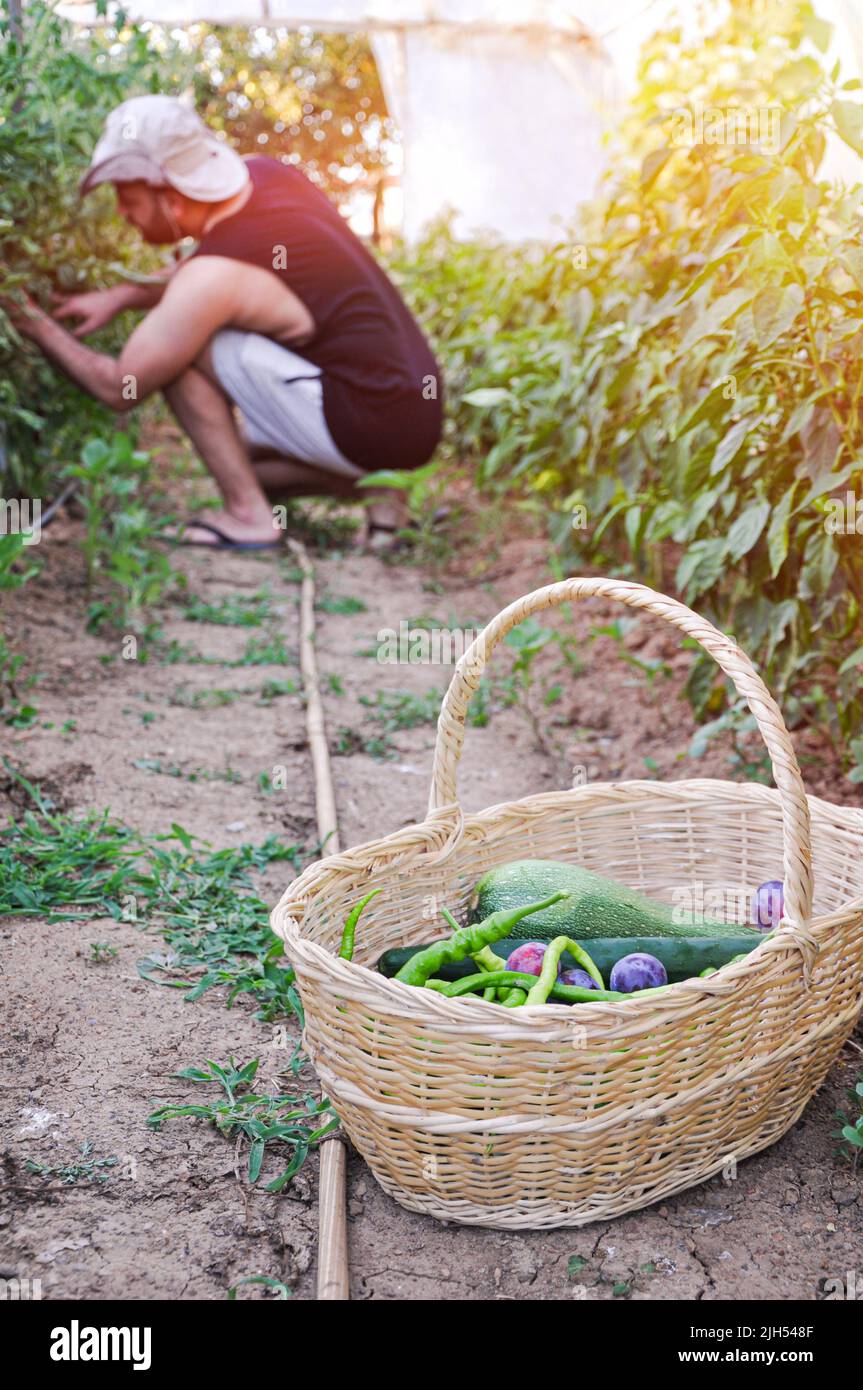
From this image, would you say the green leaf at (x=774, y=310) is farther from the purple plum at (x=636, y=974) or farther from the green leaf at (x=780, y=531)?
the purple plum at (x=636, y=974)

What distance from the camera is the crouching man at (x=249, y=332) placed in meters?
3.76

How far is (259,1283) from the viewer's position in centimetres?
124

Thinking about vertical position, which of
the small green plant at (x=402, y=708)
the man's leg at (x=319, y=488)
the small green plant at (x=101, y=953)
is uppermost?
the man's leg at (x=319, y=488)

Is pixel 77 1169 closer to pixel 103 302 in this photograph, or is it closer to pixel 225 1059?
pixel 225 1059

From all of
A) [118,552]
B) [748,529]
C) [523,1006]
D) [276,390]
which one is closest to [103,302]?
[276,390]

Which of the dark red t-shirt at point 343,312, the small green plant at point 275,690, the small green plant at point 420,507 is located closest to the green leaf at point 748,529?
the small green plant at point 275,690

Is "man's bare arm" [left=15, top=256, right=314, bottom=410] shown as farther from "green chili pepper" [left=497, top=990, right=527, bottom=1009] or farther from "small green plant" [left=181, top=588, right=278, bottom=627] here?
"green chili pepper" [left=497, top=990, right=527, bottom=1009]

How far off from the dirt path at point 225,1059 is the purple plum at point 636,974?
0.83 feet

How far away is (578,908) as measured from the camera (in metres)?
1.60

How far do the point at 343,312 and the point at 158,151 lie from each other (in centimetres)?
81

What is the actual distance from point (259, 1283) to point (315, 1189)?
0.17 m

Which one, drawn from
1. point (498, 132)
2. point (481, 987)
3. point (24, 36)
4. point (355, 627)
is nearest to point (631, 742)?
point (355, 627)

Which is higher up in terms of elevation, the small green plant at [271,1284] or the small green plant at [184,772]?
the small green plant at [184,772]

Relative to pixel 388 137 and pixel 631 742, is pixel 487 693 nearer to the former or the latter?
pixel 631 742
